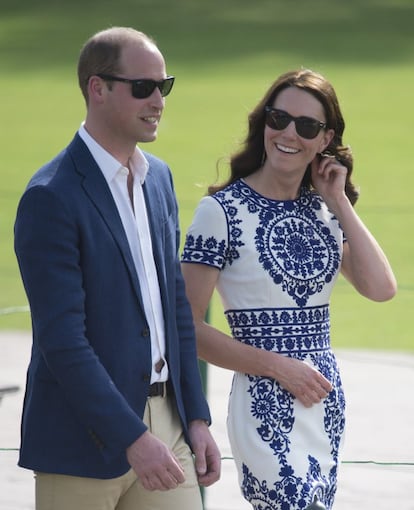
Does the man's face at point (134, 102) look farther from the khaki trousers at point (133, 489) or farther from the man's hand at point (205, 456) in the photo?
the man's hand at point (205, 456)

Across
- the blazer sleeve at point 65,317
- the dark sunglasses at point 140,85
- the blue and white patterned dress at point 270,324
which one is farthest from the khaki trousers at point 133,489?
the dark sunglasses at point 140,85

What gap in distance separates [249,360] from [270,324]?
0.13 m

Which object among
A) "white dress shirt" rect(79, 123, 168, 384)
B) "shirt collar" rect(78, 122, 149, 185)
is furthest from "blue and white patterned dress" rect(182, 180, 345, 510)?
"shirt collar" rect(78, 122, 149, 185)

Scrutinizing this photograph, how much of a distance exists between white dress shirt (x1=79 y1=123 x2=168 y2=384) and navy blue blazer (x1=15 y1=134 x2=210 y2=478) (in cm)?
2

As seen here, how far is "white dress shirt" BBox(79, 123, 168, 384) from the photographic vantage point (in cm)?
352

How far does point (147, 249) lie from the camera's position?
356cm

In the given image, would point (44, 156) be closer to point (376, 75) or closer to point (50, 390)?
point (376, 75)

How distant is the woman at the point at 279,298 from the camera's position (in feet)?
13.5

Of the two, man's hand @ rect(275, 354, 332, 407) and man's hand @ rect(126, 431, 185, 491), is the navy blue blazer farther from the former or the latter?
man's hand @ rect(275, 354, 332, 407)

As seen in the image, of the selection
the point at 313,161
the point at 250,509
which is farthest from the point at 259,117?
the point at 250,509

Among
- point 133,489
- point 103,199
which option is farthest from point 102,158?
point 133,489

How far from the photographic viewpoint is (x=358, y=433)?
7.46 meters

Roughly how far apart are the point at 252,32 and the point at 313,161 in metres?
26.9

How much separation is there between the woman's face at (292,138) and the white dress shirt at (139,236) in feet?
2.47
